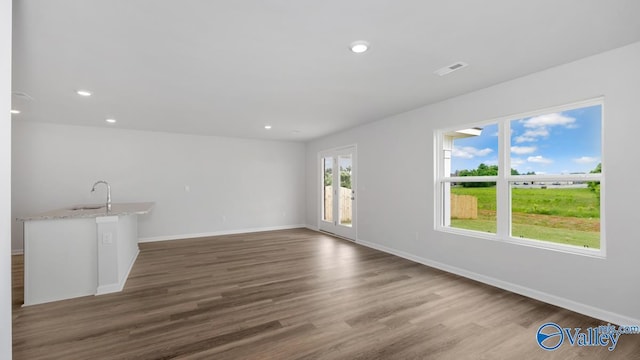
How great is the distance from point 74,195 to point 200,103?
12.2ft

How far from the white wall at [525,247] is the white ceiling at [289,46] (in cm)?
21

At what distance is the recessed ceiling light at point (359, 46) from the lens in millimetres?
2356

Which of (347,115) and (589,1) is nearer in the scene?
(589,1)

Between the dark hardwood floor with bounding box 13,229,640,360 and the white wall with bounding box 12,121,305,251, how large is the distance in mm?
2050

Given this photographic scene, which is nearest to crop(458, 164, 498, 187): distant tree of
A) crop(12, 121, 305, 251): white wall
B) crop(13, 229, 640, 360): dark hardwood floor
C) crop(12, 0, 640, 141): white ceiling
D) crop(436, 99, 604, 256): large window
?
crop(436, 99, 604, 256): large window

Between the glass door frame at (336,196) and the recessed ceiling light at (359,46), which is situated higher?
the recessed ceiling light at (359,46)

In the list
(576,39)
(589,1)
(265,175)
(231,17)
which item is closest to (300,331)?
(231,17)

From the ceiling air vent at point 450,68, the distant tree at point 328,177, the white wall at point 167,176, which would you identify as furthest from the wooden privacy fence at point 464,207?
the white wall at point 167,176

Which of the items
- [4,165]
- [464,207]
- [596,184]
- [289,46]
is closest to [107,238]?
[4,165]

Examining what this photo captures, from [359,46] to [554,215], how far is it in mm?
2791

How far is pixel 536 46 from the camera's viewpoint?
97.0 inches

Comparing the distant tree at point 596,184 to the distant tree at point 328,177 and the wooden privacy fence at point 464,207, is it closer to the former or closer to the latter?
the wooden privacy fence at point 464,207

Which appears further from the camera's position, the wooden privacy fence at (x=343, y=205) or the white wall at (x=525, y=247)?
the wooden privacy fence at (x=343, y=205)

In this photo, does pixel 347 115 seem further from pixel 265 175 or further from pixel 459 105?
pixel 265 175
